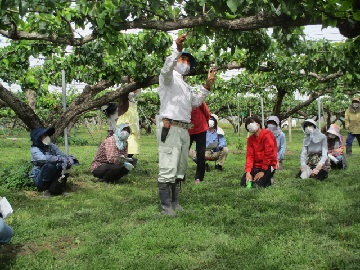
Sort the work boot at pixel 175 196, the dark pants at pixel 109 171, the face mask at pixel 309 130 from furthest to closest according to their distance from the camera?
the face mask at pixel 309 130 < the dark pants at pixel 109 171 < the work boot at pixel 175 196

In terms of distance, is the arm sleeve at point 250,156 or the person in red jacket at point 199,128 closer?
the arm sleeve at point 250,156

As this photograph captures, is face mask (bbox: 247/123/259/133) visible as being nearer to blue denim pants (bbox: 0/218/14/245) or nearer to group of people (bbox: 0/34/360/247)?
group of people (bbox: 0/34/360/247)

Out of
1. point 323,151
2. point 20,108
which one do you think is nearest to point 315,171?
point 323,151

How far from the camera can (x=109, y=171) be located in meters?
7.79

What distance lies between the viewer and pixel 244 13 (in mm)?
4508

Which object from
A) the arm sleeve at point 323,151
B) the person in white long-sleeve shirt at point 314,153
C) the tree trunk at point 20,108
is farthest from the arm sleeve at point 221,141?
the tree trunk at point 20,108

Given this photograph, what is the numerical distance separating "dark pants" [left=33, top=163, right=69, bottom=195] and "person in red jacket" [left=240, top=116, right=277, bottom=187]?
286cm

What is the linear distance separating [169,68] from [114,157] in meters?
3.36

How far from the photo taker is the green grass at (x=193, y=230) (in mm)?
3598

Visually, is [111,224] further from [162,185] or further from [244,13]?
[244,13]

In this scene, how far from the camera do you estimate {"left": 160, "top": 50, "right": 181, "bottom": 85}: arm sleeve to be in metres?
4.62

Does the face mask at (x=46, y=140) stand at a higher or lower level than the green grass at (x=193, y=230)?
higher

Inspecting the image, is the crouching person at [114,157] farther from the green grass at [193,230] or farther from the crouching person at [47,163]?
the crouching person at [47,163]

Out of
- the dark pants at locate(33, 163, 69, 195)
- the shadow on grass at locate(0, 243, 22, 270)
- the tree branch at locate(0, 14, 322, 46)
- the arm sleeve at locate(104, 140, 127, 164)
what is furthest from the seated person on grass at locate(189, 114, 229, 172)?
the shadow on grass at locate(0, 243, 22, 270)
